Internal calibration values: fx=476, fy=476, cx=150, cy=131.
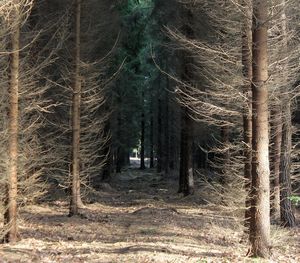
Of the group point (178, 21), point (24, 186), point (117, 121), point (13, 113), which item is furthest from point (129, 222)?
point (117, 121)

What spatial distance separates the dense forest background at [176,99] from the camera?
27.6 ft

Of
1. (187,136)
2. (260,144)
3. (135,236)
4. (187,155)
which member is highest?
(187,136)

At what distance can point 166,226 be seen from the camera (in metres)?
12.9

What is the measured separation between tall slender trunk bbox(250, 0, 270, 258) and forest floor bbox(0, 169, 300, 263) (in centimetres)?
44

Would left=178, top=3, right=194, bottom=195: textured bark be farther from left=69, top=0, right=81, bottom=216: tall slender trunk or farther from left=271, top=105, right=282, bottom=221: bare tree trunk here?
left=271, top=105, right=282, bottom=221: bare tree trunk

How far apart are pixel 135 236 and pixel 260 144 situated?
4769 millimetres

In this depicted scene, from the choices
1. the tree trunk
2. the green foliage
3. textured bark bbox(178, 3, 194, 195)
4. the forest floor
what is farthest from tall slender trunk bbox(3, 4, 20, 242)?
the green foliage

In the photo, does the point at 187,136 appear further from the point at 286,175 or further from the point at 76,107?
the point at 286,175

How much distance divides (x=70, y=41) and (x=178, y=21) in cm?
625

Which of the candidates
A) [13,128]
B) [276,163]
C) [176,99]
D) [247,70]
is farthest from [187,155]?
[13,128]

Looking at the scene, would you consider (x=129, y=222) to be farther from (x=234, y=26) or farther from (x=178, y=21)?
(x=178, y=21)

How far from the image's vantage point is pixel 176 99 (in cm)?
1839

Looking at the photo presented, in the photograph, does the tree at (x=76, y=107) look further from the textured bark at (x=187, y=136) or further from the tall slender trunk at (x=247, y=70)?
the textured bark at (x=187, y=136)

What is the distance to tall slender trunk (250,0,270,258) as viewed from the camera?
26.9 feet
